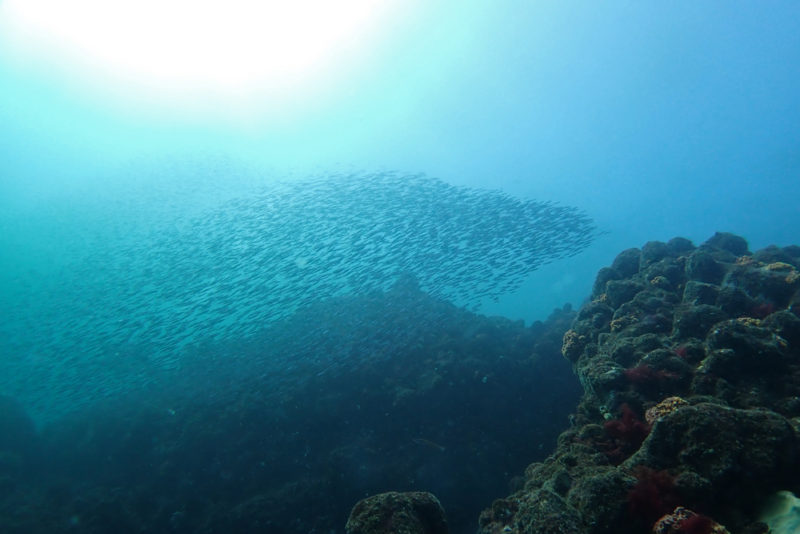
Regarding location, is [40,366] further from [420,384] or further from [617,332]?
[617,332]

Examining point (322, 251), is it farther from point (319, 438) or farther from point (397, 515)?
point (397, 515)

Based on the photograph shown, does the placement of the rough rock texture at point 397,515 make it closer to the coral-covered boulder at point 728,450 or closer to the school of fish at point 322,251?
the coral-covered boulder at point 728,450

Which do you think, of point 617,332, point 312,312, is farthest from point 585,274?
point 617,332

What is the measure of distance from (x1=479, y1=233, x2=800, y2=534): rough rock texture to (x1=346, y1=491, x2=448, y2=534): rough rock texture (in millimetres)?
1088

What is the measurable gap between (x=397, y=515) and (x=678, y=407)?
14.8 feet

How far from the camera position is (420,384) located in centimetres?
1775

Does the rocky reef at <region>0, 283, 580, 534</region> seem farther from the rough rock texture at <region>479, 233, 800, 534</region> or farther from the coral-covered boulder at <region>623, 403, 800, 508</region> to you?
the coral-covered boulder at <region>623, 403, 800, 508</region>

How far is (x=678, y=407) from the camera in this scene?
18.0ft

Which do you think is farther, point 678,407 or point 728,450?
point 678,407

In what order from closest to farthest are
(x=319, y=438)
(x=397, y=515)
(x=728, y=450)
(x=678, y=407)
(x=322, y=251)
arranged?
(x=397, y=515) → (x=728, y=450) → (x=678, y=407) → (x=319, y=438) → (x=322, y=251)

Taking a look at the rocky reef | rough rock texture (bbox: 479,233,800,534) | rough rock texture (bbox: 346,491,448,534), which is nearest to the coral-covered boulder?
rough rock texture (bbox: 479,233,800,534)

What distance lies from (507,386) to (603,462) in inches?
440

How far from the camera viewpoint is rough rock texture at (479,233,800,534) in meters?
4.27

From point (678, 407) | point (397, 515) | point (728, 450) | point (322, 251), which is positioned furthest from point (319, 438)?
point (728, 450)
